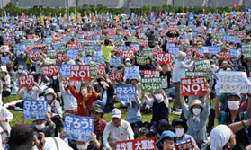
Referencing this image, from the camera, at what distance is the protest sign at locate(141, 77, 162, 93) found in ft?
27.3

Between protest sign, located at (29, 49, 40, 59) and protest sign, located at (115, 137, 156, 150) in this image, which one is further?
protest sign, located at (29, 49, 40, 59)

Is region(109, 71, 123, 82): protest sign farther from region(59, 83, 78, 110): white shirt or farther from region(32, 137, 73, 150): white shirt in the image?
region(32, 137, 73, 150): white shirt

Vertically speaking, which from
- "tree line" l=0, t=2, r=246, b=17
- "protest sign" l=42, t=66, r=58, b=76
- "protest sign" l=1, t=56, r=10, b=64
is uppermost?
"tree line" l=0, t=2, r=246, b=17

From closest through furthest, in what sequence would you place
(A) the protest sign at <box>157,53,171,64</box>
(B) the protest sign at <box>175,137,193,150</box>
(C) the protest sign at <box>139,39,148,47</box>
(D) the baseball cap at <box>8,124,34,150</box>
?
(D) the baseball cap at <box>8,124,34,150</box> < (B) the protest sign at <box>175,137,193,150</box> < (A) the protest sign at <box>157,53,171,64</box> < (C) the protest sign at <box>139,39,148,47</box>

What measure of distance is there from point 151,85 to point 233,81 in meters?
2.64

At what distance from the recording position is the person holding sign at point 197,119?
22.3ft

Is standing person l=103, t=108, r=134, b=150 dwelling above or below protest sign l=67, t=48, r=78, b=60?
below

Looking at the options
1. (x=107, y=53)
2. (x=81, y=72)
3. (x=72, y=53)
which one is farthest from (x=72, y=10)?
(x=81, y=72)

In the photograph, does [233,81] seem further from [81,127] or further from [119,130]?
[81,127]

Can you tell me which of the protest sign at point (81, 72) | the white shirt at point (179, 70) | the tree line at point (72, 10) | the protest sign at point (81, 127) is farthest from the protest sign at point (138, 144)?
the tree line at point (72, 10)

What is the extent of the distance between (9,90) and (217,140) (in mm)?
10491

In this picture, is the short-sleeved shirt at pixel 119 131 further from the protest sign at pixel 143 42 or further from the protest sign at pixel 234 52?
the protest sign at pixel 143 42

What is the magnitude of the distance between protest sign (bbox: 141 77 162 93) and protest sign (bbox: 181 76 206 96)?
4.25 feet

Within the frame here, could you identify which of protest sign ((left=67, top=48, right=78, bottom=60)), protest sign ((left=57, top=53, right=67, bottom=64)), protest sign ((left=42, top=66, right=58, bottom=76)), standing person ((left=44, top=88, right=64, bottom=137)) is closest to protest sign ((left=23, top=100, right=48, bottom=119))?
standing person ((left=44, top=88, right=64, bottom=137))
